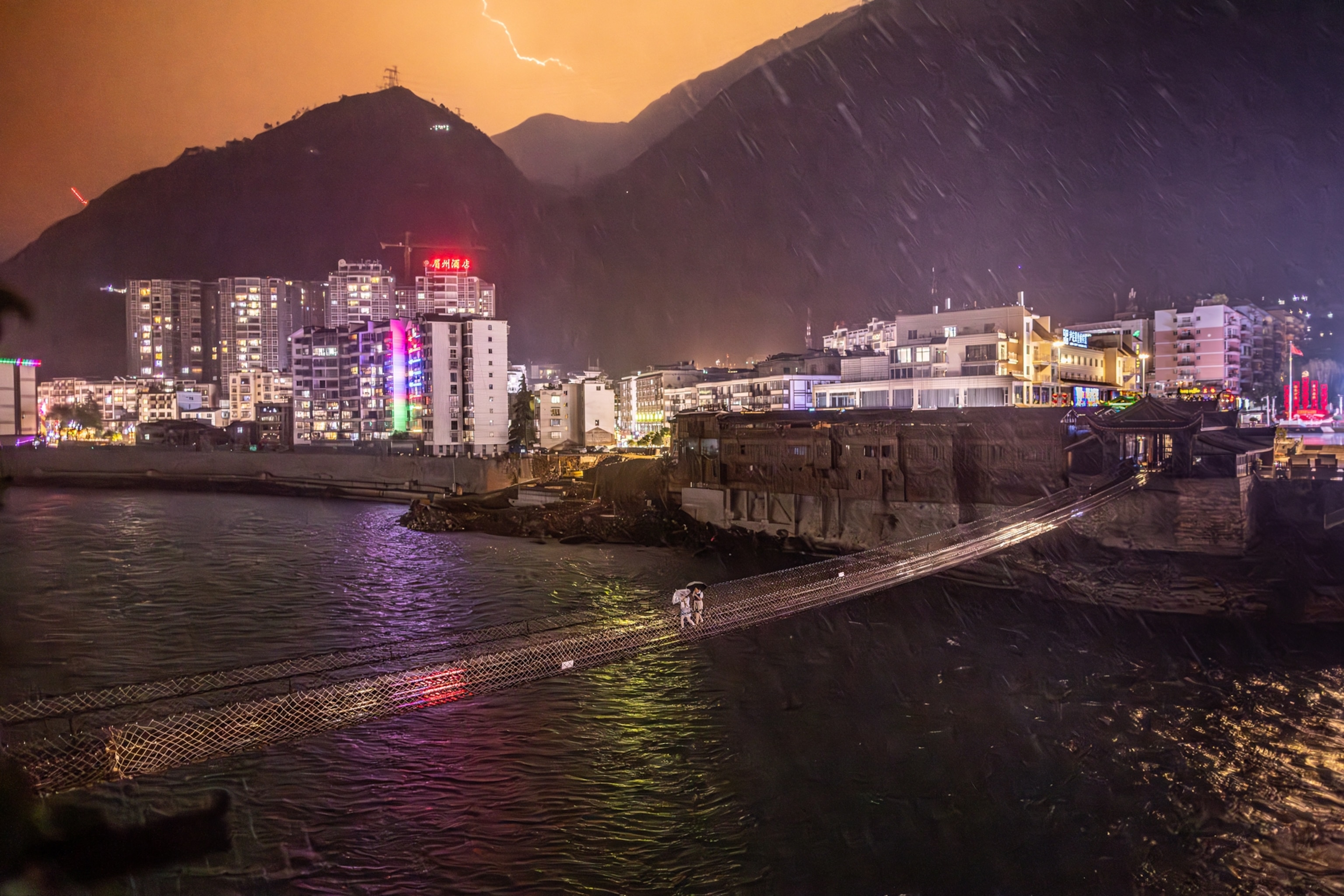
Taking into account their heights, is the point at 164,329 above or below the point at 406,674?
above

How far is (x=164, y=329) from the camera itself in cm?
14988

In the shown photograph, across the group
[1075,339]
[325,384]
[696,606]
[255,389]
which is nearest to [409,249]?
[255,389]

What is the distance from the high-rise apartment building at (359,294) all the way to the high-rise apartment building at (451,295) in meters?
6.24

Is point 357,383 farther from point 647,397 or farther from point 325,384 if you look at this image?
point 647,397

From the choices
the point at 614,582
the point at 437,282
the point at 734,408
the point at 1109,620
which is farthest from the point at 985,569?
the point at 437,282

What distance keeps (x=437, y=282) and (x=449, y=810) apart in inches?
5416

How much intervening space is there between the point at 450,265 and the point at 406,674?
99.5m

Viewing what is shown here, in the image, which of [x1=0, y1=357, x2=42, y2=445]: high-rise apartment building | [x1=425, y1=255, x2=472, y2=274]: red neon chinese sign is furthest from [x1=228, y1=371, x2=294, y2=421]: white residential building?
[x1=0, y1=357, x2=42, y2=445]: high-rise apartment building

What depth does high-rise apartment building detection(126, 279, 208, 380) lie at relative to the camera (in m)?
150

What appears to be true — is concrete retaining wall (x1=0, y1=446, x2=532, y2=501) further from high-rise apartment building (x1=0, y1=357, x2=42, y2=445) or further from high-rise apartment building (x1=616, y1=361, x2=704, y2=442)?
high-rise apartment building (x1=616, y1=361, x2=704, y2=442)

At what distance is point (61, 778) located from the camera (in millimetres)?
7793

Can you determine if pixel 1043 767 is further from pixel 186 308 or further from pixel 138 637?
pixel 186 308

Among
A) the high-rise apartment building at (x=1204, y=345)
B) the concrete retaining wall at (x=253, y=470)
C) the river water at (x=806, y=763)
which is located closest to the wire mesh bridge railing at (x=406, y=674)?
the river water at (x=806, y=763)

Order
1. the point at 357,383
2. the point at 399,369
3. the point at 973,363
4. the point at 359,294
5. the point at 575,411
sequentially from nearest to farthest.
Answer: the point at 973,363, the point at 399,369, the point at 575,411, the point at 357,383, the point at 359,294
